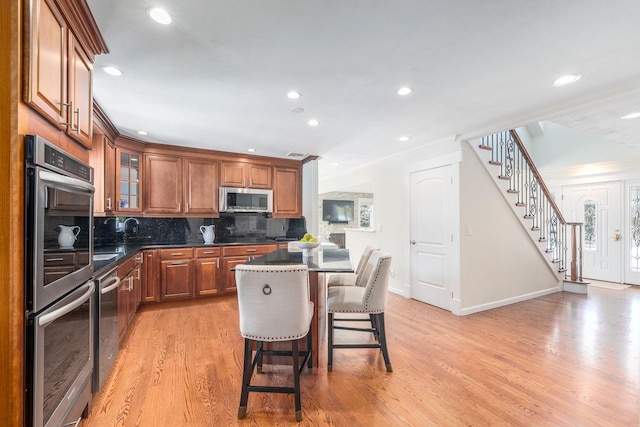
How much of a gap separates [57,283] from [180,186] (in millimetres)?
3455

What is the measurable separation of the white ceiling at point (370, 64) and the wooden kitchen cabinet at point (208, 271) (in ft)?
6.11

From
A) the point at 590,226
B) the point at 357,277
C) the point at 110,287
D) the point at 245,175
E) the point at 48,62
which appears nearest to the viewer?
the point at 48,62

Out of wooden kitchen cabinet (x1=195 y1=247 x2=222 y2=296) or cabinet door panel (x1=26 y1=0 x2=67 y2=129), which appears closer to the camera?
cabinet door panel (x1=26 y1=0 x2=67 y2=129)

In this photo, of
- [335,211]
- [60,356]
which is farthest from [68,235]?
[335,211]

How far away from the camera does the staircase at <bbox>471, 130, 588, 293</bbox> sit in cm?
430

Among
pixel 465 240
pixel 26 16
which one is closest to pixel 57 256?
pixel 26 16

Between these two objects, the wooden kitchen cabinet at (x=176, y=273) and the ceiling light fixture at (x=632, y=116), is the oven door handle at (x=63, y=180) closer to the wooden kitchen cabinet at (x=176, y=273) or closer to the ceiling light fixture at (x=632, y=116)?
the wooden kitchen cabinet at (x=176, y=273)

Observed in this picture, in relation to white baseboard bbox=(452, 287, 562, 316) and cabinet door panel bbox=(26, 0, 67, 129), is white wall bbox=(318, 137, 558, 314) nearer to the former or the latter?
white baseboard bbox=(452, 287, 562, 316)

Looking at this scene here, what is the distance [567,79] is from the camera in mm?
2303

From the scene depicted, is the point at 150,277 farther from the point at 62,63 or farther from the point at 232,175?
the point at 62,63

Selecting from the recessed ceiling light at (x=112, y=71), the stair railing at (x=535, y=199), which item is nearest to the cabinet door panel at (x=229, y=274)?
the recessed ceiling light at (x=112, y=71)

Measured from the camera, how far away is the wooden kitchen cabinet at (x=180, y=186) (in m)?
4.38

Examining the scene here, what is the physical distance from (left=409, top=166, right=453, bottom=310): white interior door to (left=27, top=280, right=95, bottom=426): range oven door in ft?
12.6

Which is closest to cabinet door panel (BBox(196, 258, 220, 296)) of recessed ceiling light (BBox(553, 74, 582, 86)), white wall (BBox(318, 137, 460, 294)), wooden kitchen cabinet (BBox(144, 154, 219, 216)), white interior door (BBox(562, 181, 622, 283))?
wooden kitchen cabinet (BBox(144, 154, 219, 216))
